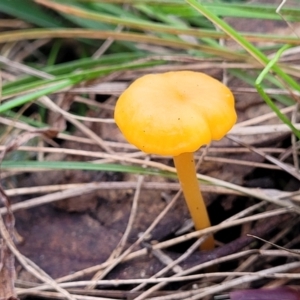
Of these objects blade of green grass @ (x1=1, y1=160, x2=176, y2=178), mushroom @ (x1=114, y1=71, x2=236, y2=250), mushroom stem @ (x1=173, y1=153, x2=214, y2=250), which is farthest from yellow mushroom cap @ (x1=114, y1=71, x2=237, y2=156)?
blade of green grass @ (x1=1, y1=160, x2=176, y2=178)

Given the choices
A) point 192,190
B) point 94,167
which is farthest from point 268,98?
point 94,167

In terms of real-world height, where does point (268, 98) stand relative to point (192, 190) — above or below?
above

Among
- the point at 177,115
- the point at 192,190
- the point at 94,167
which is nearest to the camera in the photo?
the point at 177,115

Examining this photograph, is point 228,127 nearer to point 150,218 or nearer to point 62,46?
point 150,218

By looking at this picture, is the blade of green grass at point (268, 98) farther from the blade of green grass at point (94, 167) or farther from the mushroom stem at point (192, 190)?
the blade of green grass at point (94, 167)

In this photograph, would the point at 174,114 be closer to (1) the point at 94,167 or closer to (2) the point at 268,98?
(2) the point at 268,98

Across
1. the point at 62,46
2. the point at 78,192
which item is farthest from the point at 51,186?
the point at 62,46

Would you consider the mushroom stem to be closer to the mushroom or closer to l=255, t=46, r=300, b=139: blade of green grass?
the mushroom

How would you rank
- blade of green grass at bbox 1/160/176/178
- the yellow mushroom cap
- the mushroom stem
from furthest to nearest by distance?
1. blade of green grass at bbox 1/160/176/178
2. the mushroom stem
3. the yellow mushroom cap
